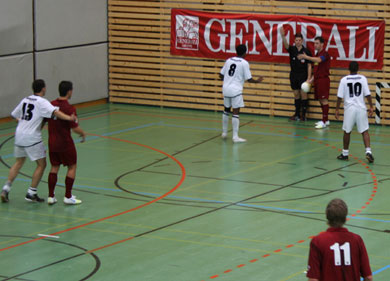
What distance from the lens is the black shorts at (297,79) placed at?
22188 mm

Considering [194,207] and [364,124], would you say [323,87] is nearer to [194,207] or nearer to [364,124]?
[364,124]

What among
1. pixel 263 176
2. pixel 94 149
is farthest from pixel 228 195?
pixel 94 149

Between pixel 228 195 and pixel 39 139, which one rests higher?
pixel 39 139

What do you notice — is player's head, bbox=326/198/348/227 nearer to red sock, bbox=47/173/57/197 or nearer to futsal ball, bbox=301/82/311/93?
red sock, bbox=47/173/57/197

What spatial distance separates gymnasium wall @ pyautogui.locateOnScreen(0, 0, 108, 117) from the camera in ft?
71.6

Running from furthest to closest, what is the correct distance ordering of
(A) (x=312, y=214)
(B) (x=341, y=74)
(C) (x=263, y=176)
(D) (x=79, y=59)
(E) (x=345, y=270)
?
(D) (x=79, y=59)
(B) (x=341, y=74)
(C) (x=263, y=176)
(A) (x=312, y=214)
(E) (x=345, y=270)

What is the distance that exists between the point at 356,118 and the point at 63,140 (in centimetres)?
667

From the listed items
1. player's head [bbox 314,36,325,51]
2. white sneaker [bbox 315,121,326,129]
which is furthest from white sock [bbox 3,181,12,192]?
player's head [bbox 314,36,325,51]

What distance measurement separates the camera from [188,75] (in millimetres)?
24484

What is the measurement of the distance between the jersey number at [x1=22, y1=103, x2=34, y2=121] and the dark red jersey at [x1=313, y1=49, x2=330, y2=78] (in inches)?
410

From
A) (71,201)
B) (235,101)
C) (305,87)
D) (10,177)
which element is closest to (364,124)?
(235,101)

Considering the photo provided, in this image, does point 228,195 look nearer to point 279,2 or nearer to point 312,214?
point 312,214

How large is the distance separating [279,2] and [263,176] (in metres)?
8.64

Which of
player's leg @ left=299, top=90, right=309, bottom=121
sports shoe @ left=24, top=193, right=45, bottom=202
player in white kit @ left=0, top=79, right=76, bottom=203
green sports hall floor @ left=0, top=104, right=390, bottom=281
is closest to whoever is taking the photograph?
green sports hall floor @ left=0, top=104, right=390, bottom=281
